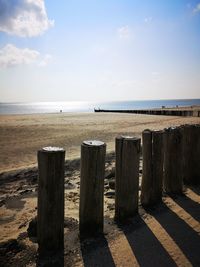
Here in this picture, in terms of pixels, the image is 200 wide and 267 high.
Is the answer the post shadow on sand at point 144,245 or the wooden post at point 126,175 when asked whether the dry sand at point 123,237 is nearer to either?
the post shadow on sand at point 144,245

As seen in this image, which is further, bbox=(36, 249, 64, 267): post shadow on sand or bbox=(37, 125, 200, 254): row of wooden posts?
bbox=(37, 125, 200, 254): row of wooden posts

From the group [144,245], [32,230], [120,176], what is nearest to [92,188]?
[120,176]

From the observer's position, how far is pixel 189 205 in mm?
3920

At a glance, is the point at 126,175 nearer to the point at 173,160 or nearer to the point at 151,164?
the point at 151,164

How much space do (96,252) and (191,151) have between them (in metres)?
2.62

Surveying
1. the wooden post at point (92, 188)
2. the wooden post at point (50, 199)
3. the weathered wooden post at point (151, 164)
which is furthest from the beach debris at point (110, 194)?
the wooden post at point (50, 199)

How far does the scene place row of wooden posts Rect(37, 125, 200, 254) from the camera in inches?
114

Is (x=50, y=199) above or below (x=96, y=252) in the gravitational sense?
above

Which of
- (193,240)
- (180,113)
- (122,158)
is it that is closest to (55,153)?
(122,158)

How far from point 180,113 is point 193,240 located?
117ft

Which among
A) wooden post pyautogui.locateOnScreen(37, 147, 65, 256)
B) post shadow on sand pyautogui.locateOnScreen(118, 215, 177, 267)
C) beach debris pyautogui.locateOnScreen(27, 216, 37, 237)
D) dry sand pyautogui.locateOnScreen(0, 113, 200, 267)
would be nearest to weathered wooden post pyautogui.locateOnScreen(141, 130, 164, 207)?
dry sand pyautogui.locateOnScreen(0, 113, 200, 267)

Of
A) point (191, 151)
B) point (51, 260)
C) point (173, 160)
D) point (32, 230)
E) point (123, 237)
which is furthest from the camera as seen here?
point (191, 151)

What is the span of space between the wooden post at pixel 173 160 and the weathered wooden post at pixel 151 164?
1.11 ft

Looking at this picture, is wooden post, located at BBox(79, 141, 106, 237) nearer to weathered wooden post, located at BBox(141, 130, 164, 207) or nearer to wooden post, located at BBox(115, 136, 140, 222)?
wooden post, located at BBox(115, 136, 140, 222)
